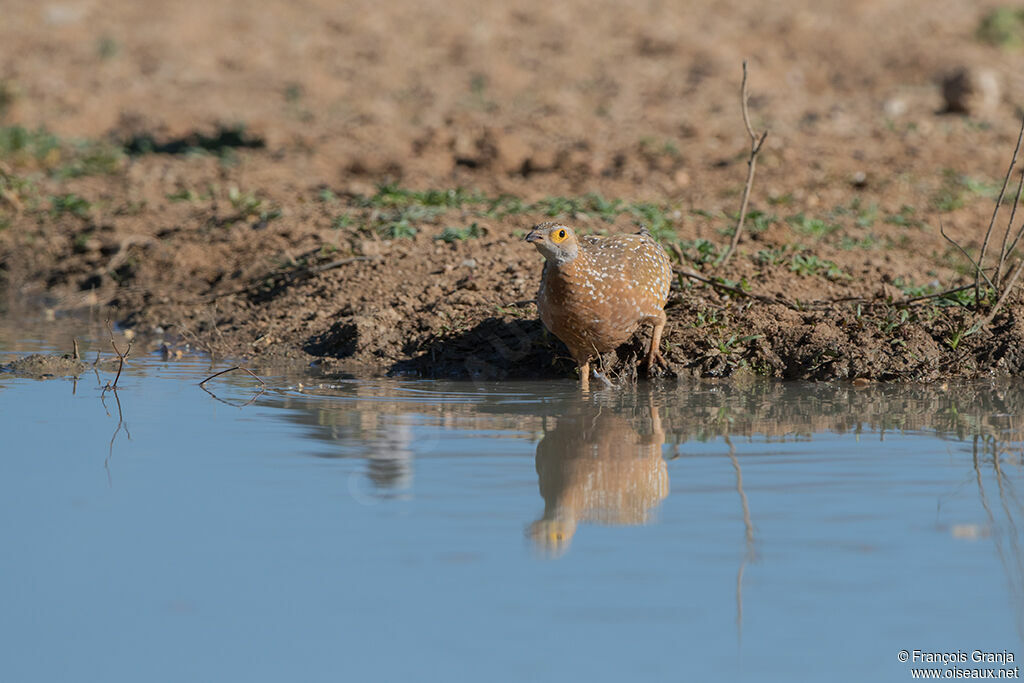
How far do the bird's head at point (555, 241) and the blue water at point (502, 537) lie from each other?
0.82m

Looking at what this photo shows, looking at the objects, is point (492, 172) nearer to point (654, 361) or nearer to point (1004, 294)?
point (654, 361)

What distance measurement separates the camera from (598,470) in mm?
5477

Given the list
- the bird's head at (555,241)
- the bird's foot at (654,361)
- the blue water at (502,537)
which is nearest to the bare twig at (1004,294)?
the blue water at (502,537)

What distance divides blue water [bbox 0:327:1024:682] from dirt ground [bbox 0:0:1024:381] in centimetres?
145

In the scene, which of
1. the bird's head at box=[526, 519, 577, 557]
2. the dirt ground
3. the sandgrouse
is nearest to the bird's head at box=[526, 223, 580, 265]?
the sandgrouse

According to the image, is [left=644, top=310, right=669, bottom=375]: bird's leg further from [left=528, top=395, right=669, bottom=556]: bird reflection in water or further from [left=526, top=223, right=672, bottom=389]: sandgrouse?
[left=528, top=395, right=669, bottom=556]: bird reflection in water

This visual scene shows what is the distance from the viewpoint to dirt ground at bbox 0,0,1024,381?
814cm

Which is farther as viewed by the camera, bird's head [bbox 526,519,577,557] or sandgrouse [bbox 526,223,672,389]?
sandgrouse [bbox 526,223,672,389]

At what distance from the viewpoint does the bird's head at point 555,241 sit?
670 cm

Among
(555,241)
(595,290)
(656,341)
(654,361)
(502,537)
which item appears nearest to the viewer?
(502,537)

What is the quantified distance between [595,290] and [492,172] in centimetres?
641

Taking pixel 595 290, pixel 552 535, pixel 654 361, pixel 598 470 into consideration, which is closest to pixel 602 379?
pixel 654 361

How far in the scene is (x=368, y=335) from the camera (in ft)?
27.4

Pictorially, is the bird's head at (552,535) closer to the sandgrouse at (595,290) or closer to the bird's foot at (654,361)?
the sandgrouse at (595,290)
